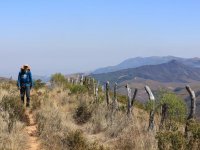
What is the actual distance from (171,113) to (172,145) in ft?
14.1

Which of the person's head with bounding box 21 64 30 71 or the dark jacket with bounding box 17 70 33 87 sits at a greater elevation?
the person's head with bounding box 21 64 30 71

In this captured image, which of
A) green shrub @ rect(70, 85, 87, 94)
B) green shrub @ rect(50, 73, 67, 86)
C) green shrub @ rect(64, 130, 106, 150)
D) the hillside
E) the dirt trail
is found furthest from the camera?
green shrub @ rect(50, 73, 67, 86)

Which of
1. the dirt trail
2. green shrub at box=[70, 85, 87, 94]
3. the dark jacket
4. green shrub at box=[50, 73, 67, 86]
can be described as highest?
the dark jacket

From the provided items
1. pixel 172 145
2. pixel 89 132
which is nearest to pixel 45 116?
pixel 89 132

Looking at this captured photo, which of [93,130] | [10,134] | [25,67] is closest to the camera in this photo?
[10,134]

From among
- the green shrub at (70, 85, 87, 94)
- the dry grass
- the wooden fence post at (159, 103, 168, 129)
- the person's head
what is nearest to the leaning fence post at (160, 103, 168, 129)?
the wooden fence post at (159, 103, 168, 129)

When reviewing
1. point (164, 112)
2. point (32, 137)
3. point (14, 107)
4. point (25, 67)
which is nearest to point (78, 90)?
point (25, 67)

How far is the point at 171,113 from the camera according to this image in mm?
12773

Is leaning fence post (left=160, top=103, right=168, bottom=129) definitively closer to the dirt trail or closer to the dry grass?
the dirt trail

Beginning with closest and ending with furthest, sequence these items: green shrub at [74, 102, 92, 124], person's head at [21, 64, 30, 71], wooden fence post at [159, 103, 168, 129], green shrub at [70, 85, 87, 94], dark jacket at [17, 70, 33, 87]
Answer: wooden fence post at [159, 103, 168, 129], green shrub at [74, 102, 92, 124], person's head at [21, 64, 30, 71], dark jacket at [17, 70, 33, 87], green shrub at [70, 85, 87, 94]

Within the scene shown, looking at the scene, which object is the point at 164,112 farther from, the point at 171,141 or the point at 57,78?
the point at 57,78

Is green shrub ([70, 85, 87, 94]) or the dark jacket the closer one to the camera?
the dark jacket

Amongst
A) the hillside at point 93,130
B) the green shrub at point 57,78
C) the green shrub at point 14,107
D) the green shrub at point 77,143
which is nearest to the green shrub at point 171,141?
the hillside at point 93,130

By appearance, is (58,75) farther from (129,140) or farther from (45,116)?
(129,140)
